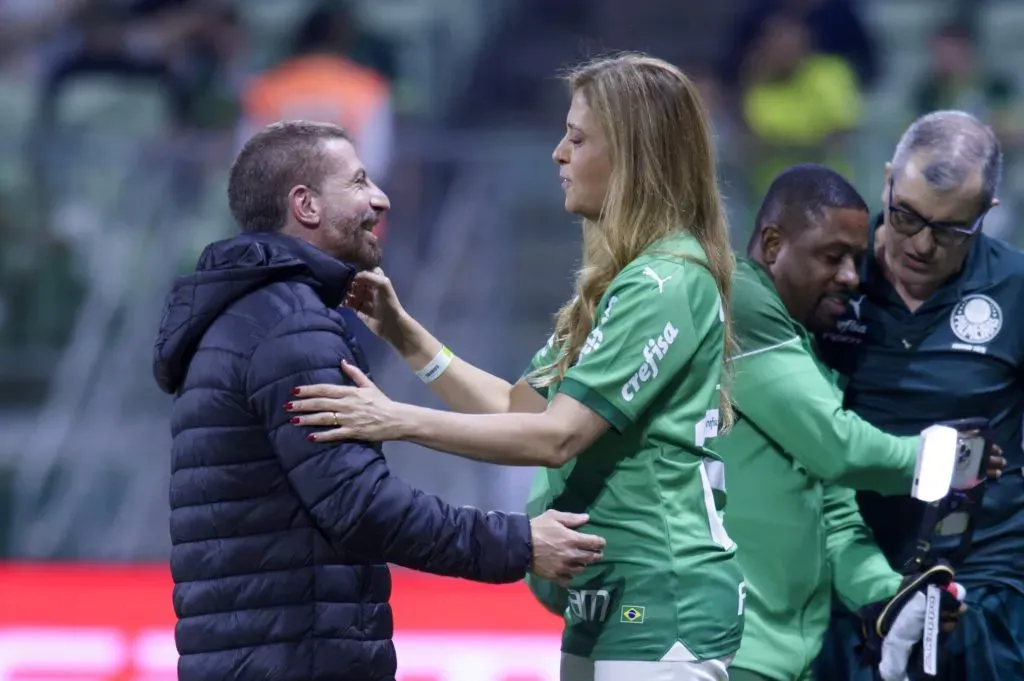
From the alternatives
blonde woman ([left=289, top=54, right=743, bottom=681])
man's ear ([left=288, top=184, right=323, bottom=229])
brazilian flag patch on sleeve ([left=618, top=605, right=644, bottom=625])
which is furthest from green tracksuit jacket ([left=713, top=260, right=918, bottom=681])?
man's ear ([left=288, top=184, right=323, bottom=229])

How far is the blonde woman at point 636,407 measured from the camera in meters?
3.15

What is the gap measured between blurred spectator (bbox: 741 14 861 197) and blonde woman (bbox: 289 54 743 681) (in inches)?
224

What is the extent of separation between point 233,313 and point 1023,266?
188cm

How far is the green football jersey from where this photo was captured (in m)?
3.15

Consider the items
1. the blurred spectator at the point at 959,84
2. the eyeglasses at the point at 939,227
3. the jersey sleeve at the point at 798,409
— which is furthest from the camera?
the blurred spectator at the point at 959,84

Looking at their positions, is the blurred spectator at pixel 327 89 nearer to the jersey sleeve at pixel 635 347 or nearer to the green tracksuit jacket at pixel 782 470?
the green tracksuit jacket at pixel 782 470

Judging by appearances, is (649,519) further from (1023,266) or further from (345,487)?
(1023,266)

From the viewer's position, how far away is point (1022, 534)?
3.87 m

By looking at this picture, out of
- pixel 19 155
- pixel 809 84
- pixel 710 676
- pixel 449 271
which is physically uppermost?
pixel 809 84

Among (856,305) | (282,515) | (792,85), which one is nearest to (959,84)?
(792,85)

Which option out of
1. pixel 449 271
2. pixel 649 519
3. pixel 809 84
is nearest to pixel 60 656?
pixel 449 271

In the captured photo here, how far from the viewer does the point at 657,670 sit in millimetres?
3135

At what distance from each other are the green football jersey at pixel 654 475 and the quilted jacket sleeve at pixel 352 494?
7.4 inches

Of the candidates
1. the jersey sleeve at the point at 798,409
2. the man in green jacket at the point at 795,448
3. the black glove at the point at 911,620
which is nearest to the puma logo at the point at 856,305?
the man in green jacket at the point at 795,448
